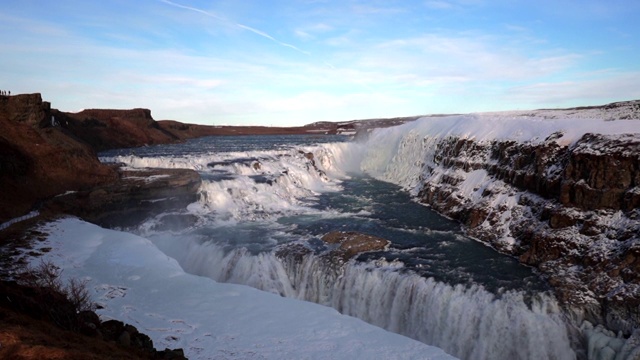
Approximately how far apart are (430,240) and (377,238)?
2.06 m

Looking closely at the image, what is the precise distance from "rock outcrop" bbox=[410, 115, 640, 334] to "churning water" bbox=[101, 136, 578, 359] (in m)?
0.86

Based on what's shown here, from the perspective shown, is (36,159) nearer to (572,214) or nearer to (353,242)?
(353,242)

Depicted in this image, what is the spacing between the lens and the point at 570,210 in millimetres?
13766

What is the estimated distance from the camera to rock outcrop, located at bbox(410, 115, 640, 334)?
35.5ft

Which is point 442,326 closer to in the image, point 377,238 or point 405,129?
point 377,238

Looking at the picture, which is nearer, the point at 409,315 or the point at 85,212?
the point at 409,315

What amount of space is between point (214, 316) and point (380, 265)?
577cm

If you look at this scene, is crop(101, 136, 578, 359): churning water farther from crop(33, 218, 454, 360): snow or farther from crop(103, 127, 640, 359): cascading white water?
crop(33, 218, 454, 360): snow

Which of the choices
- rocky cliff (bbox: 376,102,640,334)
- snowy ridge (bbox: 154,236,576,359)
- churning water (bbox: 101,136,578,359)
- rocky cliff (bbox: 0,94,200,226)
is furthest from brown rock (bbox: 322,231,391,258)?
rocky cliff (bbox: 0,94,200,226)

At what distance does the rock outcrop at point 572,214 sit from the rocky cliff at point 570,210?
0.08 feet

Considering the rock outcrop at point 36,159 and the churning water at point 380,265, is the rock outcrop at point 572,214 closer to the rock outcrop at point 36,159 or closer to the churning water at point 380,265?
the churning water at point 380,265

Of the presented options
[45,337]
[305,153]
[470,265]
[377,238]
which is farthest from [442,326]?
[305,153]

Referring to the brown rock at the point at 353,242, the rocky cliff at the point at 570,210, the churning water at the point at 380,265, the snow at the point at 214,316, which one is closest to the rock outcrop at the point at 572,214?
the rocky cliff at the point at 570,210

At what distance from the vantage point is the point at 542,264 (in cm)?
1296
